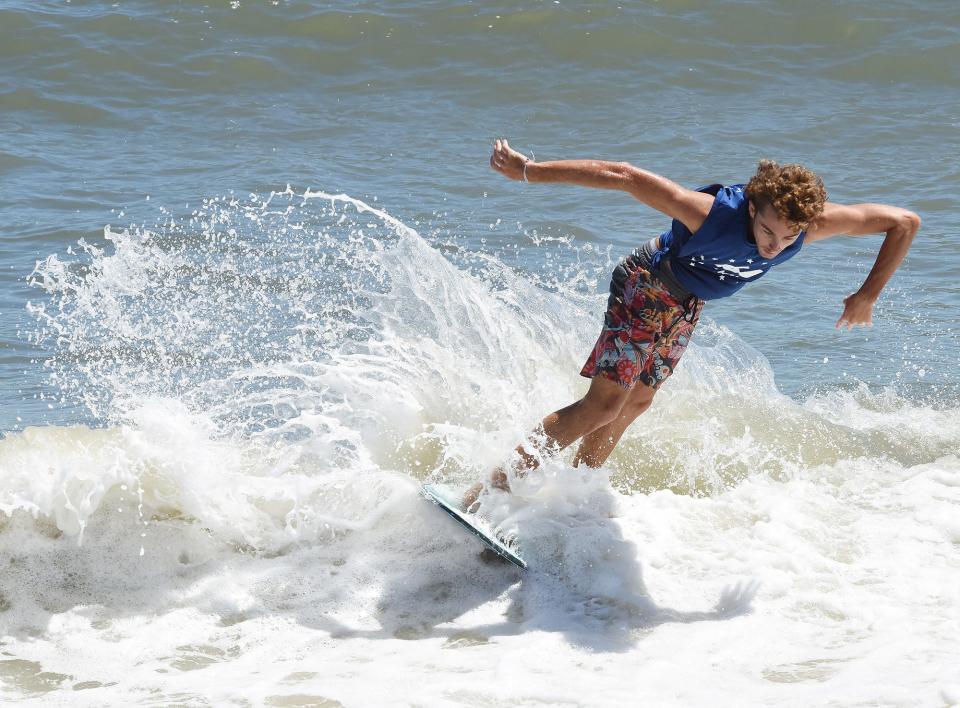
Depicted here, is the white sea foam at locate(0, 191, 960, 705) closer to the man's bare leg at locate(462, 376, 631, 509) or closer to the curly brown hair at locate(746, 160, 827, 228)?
the man's bare leg at locate(462, 376, 631, 509)

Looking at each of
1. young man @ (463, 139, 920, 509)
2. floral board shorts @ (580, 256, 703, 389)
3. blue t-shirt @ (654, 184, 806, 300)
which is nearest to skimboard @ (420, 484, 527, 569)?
young man @ (463, 139, 920, 509)

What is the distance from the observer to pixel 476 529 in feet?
15.5

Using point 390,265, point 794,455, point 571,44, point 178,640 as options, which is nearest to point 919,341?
point 794,455

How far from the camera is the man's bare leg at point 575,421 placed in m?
4.76

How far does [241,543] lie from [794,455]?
2.94 m

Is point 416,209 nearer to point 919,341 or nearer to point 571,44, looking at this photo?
point 919,341

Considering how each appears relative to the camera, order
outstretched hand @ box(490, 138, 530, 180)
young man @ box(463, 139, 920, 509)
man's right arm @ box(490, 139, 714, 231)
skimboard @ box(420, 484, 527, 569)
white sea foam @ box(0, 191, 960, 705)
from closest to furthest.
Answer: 1. white sea foam @ box(0, 191, 960, 705)
2. young man @ box(463, 139, 920, 509)
3. man's right arm @ box(490, 139, 714, 231)
4. outstretched hand @ box(490, 138, 530, 180)
5. skimboard @ box(420, 484, 527, 569)

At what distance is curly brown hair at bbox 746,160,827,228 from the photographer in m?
4.12

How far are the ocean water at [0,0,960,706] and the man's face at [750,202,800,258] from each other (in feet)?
4.19

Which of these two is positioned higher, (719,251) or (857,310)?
(719,251)

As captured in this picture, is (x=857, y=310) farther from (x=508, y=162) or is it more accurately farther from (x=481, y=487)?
(x=481, y=487)

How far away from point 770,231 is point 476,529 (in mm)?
1661

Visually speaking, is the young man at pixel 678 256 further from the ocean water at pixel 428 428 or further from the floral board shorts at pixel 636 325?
the ocean water at pixel 428 428

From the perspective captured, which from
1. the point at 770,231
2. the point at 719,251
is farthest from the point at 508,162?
the point at 770,231
